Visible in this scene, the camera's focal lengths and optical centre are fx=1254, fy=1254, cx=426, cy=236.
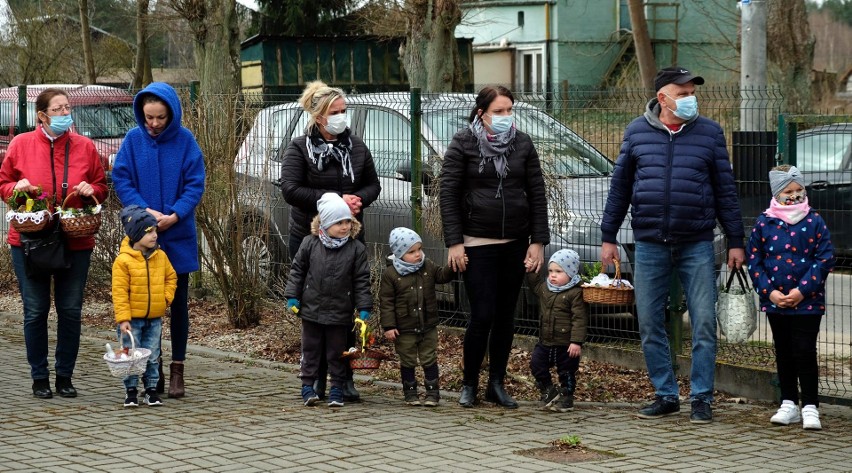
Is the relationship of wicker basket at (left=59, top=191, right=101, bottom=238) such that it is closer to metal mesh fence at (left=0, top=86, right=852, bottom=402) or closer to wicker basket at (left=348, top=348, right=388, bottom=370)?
wicker basket at (left=348, top=348, right=388, bottom=370)

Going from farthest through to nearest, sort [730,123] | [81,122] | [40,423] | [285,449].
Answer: [81,122] < [730,123] < [40,423] < [285,449]

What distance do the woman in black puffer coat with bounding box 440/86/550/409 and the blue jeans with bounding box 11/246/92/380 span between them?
238cm

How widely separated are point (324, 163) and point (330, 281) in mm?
772

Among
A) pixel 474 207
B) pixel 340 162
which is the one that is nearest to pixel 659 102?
pixel 474 207

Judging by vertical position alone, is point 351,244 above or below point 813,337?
above

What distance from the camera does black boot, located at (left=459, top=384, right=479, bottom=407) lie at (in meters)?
7.73

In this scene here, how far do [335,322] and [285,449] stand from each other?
130 centimetres

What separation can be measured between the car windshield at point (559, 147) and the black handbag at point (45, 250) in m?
3.37

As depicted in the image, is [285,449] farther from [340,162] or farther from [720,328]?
[720,328]

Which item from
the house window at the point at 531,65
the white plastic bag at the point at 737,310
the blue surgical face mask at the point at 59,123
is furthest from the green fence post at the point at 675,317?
the house window at the point at 531,65

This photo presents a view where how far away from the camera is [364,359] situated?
→ 7605 millimetres

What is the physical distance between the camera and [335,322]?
761 cm

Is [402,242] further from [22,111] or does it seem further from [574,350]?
[22,111]

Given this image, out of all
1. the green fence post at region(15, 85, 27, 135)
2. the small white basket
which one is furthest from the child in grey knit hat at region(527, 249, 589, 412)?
the green fence post at region(15, 85, 27, 135)
